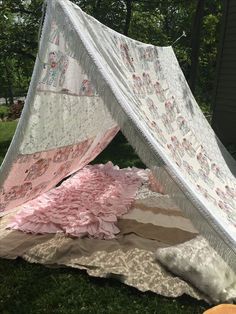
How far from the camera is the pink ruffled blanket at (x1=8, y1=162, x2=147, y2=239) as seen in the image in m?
4.18

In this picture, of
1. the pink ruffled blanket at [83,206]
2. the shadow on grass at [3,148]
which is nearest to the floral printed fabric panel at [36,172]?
the pink ruffled blanket at [83,206]

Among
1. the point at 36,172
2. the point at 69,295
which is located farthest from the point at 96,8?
the point at 69,295

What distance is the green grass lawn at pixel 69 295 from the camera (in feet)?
10.2

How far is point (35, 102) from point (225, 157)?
9.97 feet

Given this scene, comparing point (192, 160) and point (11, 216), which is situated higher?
point (192, 160)

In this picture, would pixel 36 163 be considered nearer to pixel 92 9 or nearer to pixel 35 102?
pixel 35 102

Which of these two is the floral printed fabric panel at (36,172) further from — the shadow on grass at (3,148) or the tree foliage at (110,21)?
the tree foliage at (110,21)

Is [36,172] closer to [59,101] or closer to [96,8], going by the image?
[59,101]

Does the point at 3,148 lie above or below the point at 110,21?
below

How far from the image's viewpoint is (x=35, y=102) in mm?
3512

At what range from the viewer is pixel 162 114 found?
13.4 ft

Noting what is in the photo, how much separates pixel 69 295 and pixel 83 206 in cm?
145

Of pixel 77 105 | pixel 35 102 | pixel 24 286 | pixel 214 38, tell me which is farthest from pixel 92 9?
pixel 24 286

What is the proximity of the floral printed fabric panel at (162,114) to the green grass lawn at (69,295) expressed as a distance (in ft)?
2.59
